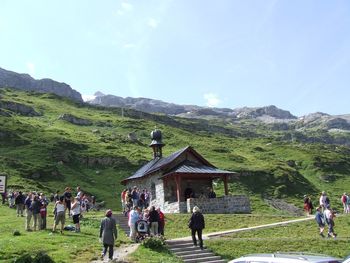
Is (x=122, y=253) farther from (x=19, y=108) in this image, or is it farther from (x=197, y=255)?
(x=19, y=108)

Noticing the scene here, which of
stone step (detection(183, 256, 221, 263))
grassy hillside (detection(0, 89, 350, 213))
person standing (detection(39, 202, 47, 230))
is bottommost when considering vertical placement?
stone step (detection(183, 256, 221, 263))

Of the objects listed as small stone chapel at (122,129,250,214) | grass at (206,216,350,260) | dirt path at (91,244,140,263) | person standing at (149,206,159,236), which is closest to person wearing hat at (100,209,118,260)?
dirt path at (91,244,140,263)

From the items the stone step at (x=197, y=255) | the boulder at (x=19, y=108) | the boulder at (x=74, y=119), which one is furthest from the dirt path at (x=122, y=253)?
the boulder at (x=19, y=108)

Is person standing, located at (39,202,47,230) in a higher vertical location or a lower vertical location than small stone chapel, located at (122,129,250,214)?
lower

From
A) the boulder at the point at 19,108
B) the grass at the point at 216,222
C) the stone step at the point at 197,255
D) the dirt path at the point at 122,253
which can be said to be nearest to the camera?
the dirt path at the point at 122,253

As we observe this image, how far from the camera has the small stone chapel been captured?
150 feet

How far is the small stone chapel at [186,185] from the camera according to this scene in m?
45.6

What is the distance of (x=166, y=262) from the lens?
22734mm

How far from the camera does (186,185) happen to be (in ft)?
168

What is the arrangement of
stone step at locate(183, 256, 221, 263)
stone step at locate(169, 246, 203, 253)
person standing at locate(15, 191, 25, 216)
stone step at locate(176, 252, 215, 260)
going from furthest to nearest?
person standing at locate(15, 191, 25, 216) → stone step at locate(169, 246, 203, 253) → stone step at locate(176, 252, 215, 260) → stone step at locate(183, 256, 221, 263)

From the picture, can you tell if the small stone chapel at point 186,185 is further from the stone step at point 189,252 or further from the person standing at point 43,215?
the stone step at point 189,252

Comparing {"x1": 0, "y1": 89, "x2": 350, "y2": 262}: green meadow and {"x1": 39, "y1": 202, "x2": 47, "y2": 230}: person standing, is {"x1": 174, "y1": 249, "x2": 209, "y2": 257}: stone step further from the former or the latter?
{"x1": 39, "y1": 202, "x2": 47, "y2": 230}: person standing

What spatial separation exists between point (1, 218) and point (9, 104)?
10209 centimetres

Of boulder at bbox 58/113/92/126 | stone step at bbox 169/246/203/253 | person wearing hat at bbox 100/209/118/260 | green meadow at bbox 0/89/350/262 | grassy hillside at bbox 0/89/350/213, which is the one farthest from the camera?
boulder at bbox 58/113/92/126
